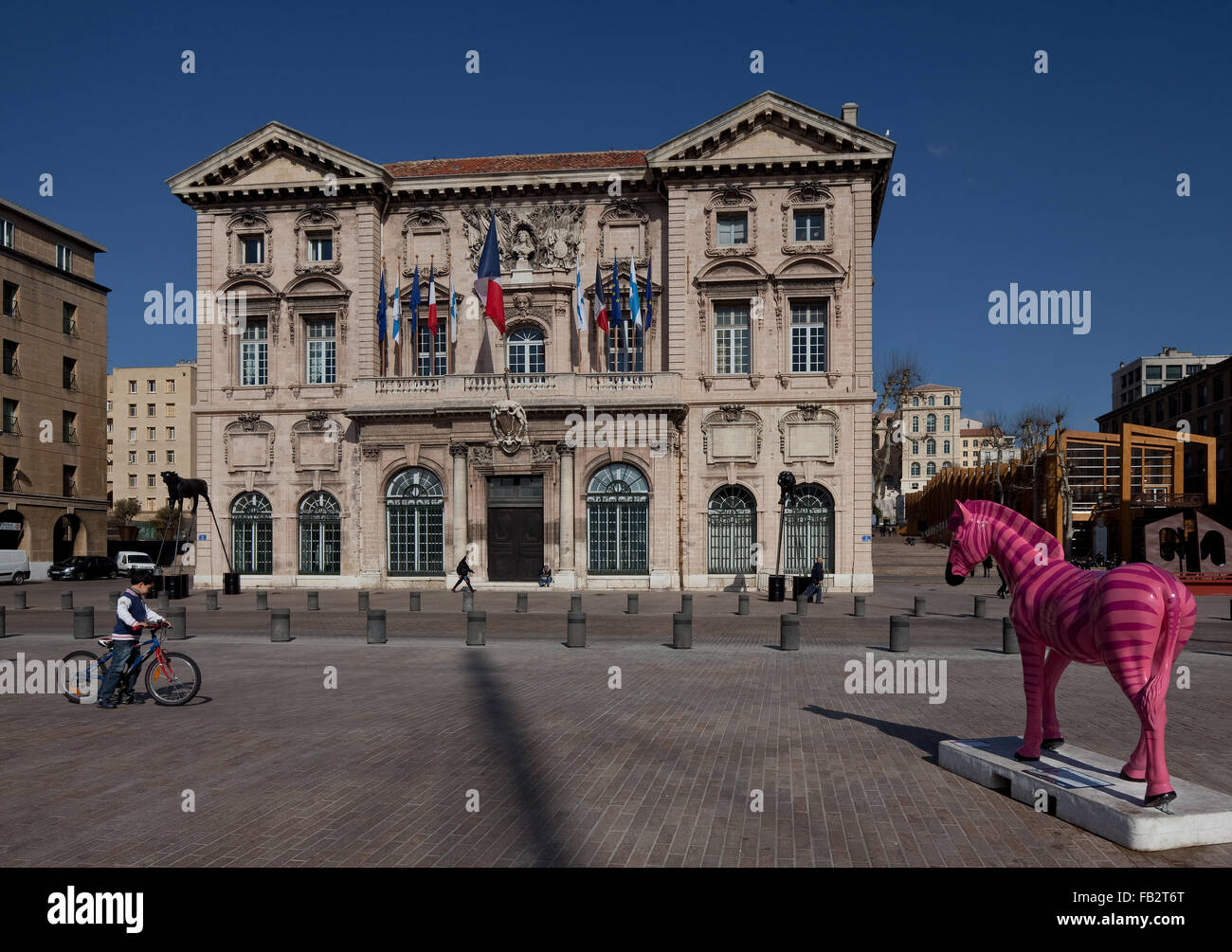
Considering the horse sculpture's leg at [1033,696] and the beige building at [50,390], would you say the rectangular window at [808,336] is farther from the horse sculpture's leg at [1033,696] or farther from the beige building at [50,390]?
the beige building at [50,390]

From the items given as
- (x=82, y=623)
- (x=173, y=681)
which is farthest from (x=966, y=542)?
(x=82, y=623)

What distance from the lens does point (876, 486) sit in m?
78.1

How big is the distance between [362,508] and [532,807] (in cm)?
3009

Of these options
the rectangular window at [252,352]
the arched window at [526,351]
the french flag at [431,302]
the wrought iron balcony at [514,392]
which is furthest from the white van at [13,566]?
the arched window at [526,351]

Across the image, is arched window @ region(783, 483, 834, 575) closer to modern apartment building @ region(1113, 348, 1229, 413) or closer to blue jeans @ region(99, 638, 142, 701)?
blue jeans @ region(99, 638, 142, 701)

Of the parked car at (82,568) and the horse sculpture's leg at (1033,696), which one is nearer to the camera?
the horse sculpture's leg at (1033,696)

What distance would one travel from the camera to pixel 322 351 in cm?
3728

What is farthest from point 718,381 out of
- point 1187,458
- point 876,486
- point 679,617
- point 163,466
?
point 163,466

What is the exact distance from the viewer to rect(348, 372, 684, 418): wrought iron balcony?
34156 mm

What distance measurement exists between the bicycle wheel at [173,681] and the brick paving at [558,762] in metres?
0.40

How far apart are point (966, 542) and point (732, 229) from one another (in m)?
28.2

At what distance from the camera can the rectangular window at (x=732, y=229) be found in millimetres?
34844

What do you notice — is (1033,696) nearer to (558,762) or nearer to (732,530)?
(558,762)
